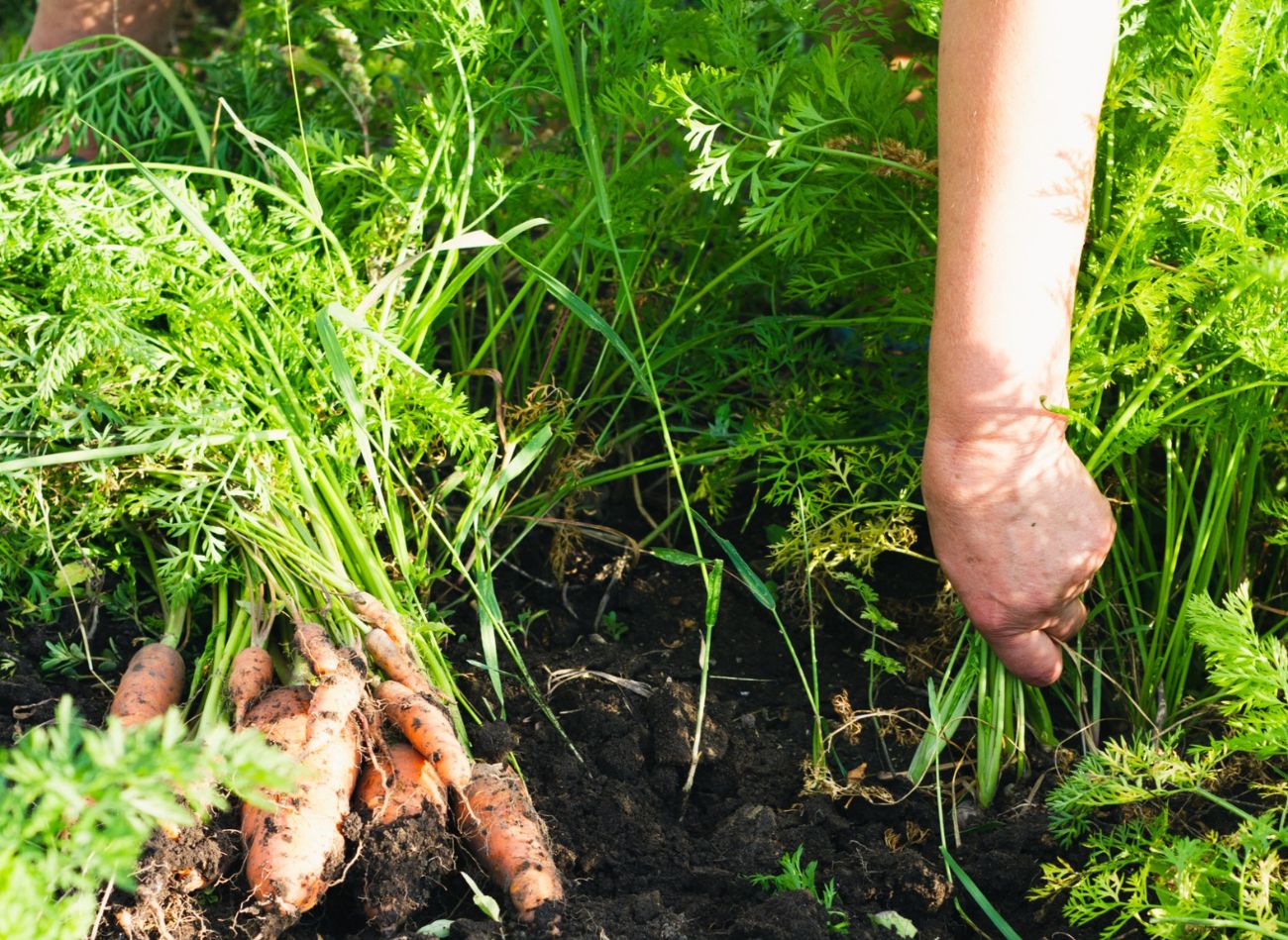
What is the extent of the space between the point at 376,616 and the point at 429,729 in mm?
181

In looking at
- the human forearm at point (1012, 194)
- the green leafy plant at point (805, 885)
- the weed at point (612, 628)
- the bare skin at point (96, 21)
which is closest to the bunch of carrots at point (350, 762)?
the green leafy plant at point (805, 885)

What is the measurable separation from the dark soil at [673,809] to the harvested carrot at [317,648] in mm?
183

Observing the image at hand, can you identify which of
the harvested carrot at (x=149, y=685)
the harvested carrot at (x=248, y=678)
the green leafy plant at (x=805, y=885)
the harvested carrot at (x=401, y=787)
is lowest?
the green leafy plant at (x=805, y=885)

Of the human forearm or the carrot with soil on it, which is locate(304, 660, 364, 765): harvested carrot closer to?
the carrot with soil on it

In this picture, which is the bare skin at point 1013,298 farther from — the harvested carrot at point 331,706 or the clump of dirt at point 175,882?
the clump of dirt at point 175,882

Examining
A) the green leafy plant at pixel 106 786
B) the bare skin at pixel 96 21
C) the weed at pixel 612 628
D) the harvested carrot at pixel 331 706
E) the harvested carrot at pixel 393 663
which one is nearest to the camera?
the green leafy plant at pixel 106 786

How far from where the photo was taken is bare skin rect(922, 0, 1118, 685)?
1.33 metres

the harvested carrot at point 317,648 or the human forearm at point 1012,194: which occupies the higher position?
the human forearm at point 1012,194

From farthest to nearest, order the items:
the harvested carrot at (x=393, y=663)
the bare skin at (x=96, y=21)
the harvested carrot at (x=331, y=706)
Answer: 1. the bare skin at (x=96, y=21)
2. the harvested carrot at (x=393, y=663)
3. the harvested carrot at (x=331, y=706)

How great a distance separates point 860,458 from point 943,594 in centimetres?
24

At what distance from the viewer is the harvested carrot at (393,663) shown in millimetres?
1495

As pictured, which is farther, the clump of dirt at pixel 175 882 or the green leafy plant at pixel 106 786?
the clump of dirt at pixel 175 882

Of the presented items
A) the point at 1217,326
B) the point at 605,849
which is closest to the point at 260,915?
the point at 605,849

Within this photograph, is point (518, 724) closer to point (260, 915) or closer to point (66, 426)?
point (260, 915)
